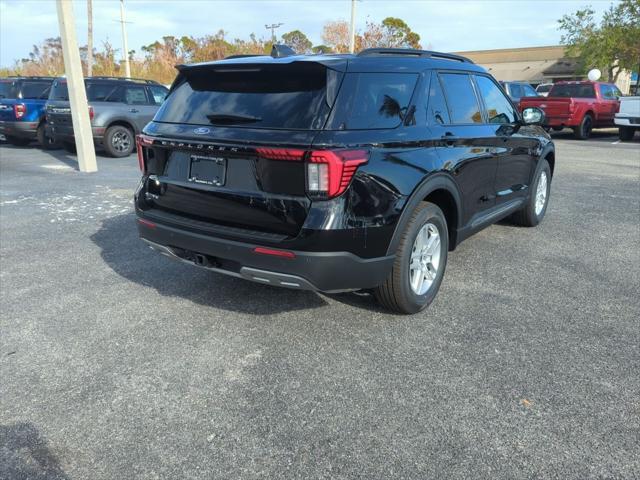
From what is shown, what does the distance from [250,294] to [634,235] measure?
4.52 metres

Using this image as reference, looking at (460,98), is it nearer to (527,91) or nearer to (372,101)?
(372,101)

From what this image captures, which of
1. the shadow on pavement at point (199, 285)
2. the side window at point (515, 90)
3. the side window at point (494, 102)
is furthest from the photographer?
the side window at point (515, 90)

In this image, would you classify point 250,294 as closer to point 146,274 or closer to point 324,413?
point 146,274

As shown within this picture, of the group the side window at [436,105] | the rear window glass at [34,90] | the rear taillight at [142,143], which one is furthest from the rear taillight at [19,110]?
the side window at [436,105]

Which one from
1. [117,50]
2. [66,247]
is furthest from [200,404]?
[117,50]

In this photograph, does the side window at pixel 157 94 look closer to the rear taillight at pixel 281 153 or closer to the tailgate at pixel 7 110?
the tailgate at pixel 7 110

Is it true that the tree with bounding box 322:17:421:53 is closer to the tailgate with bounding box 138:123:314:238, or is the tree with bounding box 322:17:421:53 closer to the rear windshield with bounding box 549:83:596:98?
the rear windshield with bounding box 549:83:596:98

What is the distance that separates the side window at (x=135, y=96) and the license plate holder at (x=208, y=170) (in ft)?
33.1

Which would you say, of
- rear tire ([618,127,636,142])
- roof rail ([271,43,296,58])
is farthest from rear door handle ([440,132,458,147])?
rear tire ([618,127,636,142])

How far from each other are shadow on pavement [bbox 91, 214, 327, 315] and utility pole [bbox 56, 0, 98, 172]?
5.50m

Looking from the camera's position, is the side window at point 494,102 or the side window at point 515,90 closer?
the side window at point 494,102

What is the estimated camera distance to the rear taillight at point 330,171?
9.34 ft

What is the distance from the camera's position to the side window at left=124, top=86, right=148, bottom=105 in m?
12.4

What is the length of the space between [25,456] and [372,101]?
262 cm
